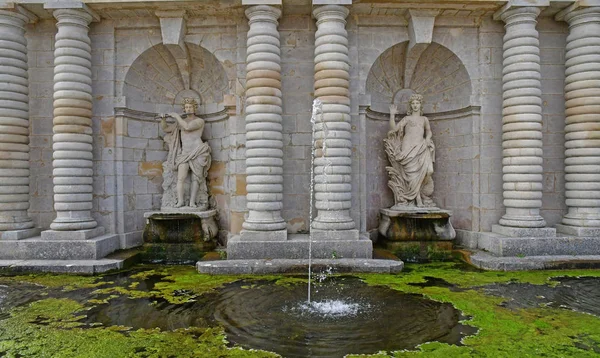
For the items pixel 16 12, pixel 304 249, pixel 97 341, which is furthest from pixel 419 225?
pixel 16 12

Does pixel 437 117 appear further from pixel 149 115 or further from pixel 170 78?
pixel 149 115

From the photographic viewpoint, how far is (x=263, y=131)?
8.95 metres

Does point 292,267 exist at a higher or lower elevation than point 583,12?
lower

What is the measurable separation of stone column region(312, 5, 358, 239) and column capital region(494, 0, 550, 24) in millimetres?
3707

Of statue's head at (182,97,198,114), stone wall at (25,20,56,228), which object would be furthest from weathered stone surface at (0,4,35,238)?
statue's head at (182,97,198,114)

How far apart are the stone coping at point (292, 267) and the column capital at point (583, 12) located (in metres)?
7.05

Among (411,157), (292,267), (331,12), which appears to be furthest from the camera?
(411,157)

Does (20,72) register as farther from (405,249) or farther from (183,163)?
(405,249)

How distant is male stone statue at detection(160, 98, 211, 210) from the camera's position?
1038 centimetres

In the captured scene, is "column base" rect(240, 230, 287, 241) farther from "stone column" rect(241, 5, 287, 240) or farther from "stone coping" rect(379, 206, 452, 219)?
"stone coping" rect(379, 206, 452, 219)

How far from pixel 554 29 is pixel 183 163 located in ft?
31.8

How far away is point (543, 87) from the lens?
1012 centimetres

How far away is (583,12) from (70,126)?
11.9 metres

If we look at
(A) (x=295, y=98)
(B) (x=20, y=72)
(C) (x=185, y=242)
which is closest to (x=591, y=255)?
(A) (x=295, y=98)
